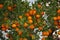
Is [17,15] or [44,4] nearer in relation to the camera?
[17,15]

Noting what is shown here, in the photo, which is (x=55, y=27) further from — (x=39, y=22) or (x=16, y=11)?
(x=16, y=11)

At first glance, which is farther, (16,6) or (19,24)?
(16,6)

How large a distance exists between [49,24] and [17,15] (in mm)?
313

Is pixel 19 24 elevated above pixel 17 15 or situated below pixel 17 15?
below

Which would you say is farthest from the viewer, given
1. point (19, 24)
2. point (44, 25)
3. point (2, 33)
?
point (2, 33)

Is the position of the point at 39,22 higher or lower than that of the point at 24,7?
lower

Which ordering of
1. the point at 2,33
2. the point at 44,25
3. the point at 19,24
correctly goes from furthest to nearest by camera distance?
the point at 2,33 < the point at 44,25 < the point at 19,24

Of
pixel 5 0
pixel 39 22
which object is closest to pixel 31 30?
pixel 39 22

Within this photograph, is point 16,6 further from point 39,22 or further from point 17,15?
point 39,22

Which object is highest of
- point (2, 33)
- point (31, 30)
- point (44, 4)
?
point (44, 4)

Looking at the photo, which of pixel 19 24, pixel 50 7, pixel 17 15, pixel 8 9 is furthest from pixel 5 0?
pixel 50 7

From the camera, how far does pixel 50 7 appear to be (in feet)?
4.87

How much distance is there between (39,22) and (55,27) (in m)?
0.19

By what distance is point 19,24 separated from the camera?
132 centimetres
